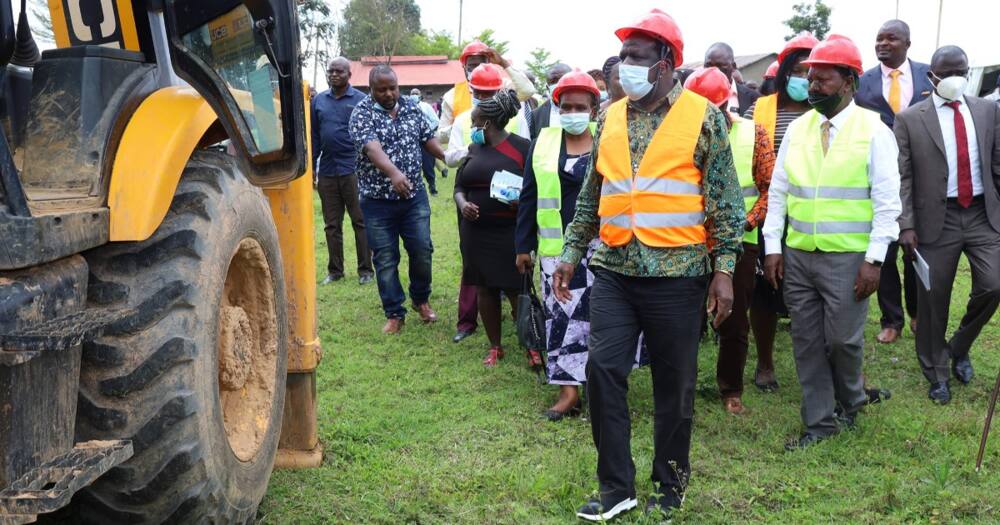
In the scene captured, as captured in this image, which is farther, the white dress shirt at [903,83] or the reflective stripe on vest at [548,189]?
the white dress shirt at [903,83]

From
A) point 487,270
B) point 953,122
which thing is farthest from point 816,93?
point 487,270

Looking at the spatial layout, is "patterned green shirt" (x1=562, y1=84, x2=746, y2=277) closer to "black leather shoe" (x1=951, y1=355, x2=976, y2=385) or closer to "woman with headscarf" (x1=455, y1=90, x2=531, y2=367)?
"woman with headscarf" (x1=455, y1=90, x2=531, y2=367)

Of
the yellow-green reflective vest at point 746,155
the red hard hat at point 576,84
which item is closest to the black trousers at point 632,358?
the red hard hat at point 576,84

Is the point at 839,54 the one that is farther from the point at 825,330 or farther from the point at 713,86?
the point at 825,330

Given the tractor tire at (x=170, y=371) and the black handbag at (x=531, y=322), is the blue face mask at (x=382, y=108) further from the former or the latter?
the tractor tire at (x=170, y=371)

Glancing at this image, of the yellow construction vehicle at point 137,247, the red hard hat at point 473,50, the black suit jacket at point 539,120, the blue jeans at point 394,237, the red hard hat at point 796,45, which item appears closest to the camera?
the yellow construction vehicle at point 137,247

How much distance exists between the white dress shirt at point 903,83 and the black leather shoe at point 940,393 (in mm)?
2296

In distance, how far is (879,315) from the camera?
26.2 ft

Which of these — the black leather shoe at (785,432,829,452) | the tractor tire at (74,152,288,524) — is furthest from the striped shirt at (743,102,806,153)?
the tractor tire at (74,152,288,524)

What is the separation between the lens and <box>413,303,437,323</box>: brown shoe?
7.93m

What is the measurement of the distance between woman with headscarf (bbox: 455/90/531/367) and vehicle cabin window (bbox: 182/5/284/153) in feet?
9.52

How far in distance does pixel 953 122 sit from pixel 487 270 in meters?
3.13

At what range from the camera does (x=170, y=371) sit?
2846 millimetres

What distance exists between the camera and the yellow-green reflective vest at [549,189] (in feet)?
18.1
